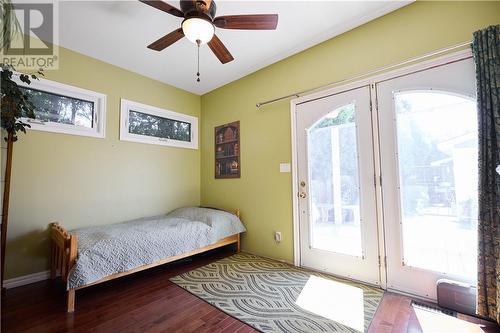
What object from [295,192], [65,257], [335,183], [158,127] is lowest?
[65,257]

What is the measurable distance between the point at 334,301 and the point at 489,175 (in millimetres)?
1542

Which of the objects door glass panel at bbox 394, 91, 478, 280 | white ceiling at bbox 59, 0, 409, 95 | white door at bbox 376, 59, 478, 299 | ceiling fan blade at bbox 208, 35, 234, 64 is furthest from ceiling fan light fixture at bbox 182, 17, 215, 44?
door glass panel at bbox 394, 91, 478, 280

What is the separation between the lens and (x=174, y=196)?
373cm

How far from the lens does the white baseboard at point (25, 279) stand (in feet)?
7.47

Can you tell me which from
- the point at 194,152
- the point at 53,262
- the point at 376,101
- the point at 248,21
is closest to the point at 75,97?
the point at 194,152

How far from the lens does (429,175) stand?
2.00 m

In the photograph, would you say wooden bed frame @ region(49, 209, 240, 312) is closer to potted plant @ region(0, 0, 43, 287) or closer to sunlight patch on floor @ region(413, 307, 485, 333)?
potted plant @ region(0, 0, 43, 287)

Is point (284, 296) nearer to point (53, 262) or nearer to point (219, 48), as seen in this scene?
point (219, 48)

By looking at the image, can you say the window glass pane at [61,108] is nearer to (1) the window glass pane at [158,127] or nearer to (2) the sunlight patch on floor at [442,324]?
(1) the window glass pane at [158,127]

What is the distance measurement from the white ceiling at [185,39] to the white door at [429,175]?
34.9 inches

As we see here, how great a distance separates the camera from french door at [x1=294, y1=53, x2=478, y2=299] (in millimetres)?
1867

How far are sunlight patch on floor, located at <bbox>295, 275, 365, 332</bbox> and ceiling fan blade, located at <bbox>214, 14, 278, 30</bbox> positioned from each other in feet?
7.68

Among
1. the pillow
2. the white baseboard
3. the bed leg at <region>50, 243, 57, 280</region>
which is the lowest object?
the white baseboard


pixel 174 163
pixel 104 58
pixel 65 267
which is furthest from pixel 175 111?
pixel 65 267
